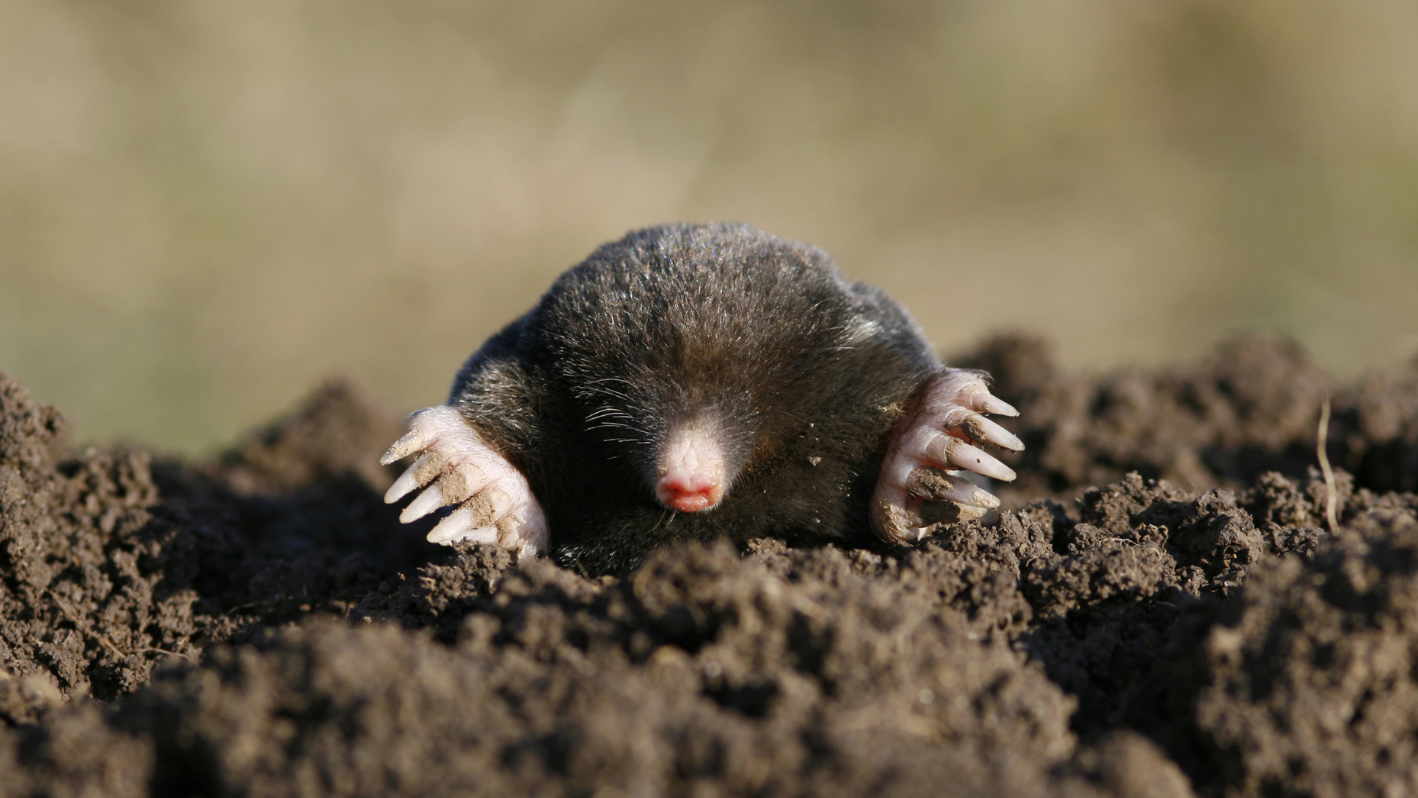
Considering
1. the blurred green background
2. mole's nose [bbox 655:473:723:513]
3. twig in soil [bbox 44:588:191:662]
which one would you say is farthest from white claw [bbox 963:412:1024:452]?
the blurred green background

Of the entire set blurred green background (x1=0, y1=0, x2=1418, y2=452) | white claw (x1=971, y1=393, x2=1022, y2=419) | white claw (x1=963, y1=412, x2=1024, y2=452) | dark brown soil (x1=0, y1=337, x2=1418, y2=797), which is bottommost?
dark brown soil (x1=0, y1=337, x2=1418, y2=797)

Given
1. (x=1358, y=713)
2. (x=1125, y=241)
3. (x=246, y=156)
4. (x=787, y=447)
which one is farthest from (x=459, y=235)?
(x=1358, y=713)

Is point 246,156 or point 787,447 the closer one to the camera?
point 787,447

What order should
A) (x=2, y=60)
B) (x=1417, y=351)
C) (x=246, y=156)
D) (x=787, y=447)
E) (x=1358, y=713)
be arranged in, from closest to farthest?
(x=1358, y=713) < (x=787, y=447) < (x=1417, y=351) < (x=2, y=60) < (x=246, y=156)

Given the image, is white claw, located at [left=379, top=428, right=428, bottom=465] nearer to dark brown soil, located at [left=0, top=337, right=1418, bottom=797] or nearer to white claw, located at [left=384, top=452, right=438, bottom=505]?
white claw, located at [left=384, top=452, right=438, bottom=505]

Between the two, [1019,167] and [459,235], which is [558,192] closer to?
[459,235]

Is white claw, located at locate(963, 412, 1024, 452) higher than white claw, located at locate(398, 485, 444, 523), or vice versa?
white claw, located at locate(963, 412, 1024, 452)
